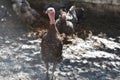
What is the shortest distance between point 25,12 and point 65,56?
13.4ft

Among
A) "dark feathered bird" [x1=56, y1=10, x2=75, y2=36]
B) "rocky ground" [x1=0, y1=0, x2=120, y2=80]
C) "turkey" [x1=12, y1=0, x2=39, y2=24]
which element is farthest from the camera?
"turkey" [x1=12, y1=0, x2=39, y2=24]

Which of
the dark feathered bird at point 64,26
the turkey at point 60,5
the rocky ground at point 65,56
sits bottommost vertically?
the rocky ground at point 65,56

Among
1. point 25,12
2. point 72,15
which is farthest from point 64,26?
point 25,12

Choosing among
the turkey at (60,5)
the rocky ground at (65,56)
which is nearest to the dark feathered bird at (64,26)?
the rocky ground at (65,56)

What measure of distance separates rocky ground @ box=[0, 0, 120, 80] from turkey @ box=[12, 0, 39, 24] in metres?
0.37

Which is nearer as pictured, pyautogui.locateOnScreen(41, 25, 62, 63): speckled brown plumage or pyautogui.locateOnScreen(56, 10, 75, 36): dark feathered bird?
pyautogui.locateOnScreen(41, 25, 62, 63): speckled brown plumage

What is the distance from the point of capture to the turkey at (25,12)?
15891 millimetres

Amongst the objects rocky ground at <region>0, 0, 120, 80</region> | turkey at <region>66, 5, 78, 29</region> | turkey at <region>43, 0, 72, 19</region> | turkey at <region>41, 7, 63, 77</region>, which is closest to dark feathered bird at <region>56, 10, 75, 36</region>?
rocky ground at <region>0, 0, 120, 80</region>

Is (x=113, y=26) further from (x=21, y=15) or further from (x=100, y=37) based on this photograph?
(x=21, y=15)

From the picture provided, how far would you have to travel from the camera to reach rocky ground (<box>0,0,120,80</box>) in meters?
11.8

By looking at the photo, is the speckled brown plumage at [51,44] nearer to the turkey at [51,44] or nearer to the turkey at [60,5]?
the turkey at [51,44]

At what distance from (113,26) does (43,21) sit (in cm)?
313

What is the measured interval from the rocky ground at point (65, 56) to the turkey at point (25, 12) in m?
0.37

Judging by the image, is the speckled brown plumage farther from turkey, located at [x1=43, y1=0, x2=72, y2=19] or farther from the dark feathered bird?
turkey, located at [x1=43, y1=0, x2=72, y2=19]
